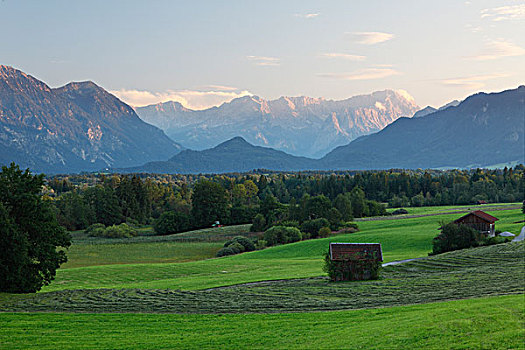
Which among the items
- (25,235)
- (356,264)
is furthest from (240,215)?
(25,235)

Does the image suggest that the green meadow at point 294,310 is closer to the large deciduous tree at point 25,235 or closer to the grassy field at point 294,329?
the grassy field at point 294,329

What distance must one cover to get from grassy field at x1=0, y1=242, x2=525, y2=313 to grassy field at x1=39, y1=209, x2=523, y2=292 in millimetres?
6215

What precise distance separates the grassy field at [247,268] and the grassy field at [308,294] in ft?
20.4

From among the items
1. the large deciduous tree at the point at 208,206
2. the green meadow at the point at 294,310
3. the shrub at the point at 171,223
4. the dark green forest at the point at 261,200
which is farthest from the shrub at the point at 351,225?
the shrub at the point at 171,223

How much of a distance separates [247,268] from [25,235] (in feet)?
88.7

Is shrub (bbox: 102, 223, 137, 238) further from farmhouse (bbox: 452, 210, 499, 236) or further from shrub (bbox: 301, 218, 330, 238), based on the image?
farmhouse (bbox: 452, 210, 499, 236)

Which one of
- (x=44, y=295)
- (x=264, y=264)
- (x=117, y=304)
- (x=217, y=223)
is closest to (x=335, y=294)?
(x=117, y=304)

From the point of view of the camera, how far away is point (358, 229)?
298 ft

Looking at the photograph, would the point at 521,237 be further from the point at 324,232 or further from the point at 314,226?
the point at 314,226

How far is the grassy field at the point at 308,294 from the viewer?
28.8m

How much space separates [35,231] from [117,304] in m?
8.67

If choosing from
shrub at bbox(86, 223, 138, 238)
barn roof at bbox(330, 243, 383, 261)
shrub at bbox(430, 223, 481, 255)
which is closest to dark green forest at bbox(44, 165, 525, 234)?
shrub at bbox(86, 223, 138, 238)

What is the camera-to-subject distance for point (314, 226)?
93000 mm

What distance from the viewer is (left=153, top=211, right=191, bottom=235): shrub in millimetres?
115875
